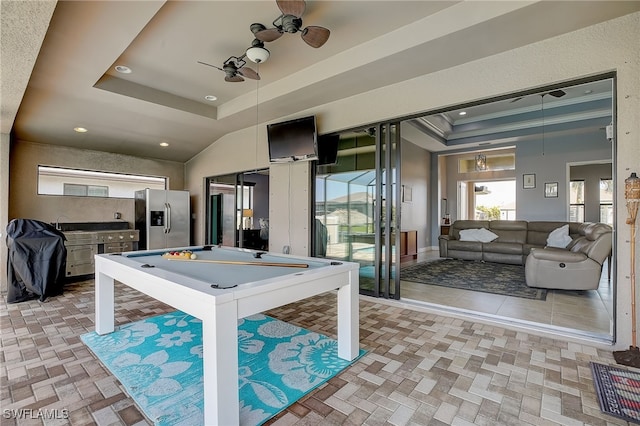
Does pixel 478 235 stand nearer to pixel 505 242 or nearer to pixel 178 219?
pixel 505 242

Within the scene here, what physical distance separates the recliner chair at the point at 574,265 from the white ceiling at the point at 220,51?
295 cm

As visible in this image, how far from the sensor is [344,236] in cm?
473

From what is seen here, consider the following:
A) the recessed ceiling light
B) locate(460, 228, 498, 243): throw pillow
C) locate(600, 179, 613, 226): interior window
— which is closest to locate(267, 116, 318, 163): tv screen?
the recessed ceiling light

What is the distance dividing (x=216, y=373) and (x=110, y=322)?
6.81 feet

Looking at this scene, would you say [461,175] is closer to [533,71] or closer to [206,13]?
[533,71]

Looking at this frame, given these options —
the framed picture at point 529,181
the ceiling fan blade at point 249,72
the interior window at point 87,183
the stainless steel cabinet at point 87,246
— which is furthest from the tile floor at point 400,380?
the framed picture at point 529,181

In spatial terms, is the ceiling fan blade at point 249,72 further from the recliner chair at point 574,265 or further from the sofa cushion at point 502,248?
the sofa cushion at point 502,248

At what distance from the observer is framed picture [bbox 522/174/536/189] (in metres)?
7.74

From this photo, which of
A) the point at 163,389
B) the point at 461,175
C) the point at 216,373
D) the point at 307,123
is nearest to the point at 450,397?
the point at 216,373

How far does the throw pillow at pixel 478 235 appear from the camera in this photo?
22.7 ft

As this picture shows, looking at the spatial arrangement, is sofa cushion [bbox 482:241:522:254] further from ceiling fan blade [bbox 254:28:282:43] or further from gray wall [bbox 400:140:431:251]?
ceiling fan blade [bbox 254:28:282:43]

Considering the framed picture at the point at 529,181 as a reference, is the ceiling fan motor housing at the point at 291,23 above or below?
above

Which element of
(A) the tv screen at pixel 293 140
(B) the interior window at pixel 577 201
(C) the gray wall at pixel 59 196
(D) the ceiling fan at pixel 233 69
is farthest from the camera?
(B) the interior window at pixel 577 201

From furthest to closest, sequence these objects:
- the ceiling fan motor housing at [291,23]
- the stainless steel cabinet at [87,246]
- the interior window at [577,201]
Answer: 1. the interior window at [577,201]
2. the stainless steel cabinet at [87,246]
3. the ceiling fan motor housing at [291,23]
